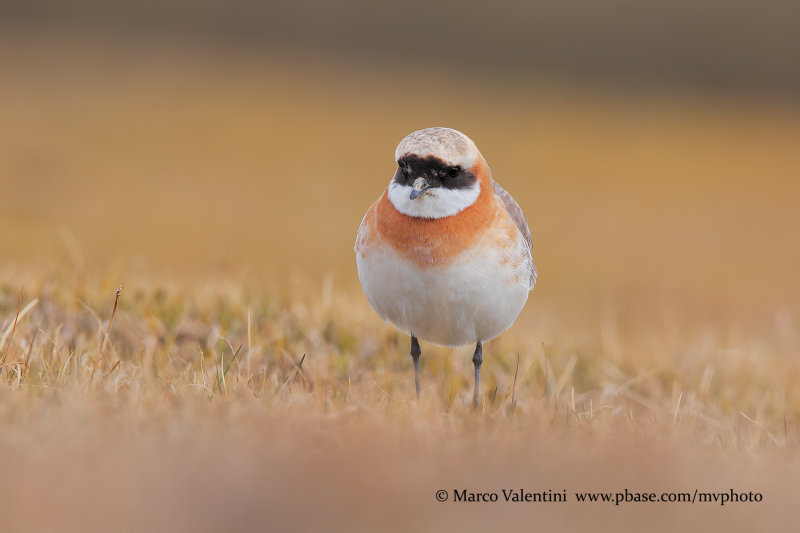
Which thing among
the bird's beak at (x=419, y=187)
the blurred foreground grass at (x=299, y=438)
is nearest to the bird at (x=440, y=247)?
the bird's beak at (x=419, y=187)

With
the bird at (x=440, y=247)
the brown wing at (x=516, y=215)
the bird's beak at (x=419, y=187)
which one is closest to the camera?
the bird's beak at (x=419, y=187)

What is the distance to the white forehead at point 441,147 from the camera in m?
4.84

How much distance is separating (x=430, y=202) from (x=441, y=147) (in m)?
0.30

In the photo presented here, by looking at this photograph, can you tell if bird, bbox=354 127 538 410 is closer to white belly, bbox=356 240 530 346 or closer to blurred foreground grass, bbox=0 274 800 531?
white belly, bbox=356 240 530 346

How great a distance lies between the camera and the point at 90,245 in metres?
16.3

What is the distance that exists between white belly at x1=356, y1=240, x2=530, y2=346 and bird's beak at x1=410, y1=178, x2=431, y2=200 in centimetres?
35

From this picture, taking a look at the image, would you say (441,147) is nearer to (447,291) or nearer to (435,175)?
(435,175)

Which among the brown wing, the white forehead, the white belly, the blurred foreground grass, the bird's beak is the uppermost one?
the white forehead

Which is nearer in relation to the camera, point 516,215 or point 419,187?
point 419,187

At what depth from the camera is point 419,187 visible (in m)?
4.81

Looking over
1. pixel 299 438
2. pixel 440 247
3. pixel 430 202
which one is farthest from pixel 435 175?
pixel 299 438

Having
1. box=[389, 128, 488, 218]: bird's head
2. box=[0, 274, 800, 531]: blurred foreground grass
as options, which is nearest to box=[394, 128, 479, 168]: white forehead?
box=[389, 128, 488, 218]: bird's head

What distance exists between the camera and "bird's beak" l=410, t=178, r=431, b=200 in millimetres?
4773

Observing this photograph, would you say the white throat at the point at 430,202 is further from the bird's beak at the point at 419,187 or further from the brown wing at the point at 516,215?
the brown wing at the point at 516,215
